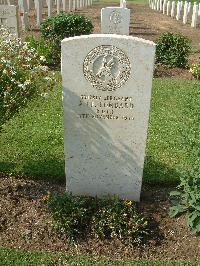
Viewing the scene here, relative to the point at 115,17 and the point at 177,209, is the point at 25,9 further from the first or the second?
the point at 177,209

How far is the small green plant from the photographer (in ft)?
15.1

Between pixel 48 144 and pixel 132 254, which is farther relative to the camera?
pixel 48 144

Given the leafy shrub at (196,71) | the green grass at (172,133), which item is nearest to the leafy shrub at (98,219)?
the green grass at (172,133)

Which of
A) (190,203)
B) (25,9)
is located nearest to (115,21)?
(25,9)

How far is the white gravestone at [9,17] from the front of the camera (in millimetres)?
11188

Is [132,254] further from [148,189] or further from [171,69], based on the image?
[171,69]

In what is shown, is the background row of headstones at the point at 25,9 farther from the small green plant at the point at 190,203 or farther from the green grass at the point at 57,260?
the green grass at the point at 57,260

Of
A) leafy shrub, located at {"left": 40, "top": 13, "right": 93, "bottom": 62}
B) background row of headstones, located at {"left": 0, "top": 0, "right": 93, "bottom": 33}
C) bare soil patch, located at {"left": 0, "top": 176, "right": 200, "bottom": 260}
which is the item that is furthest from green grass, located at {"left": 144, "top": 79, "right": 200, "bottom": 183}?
background row of headstones, located at {"left": 0, "top": 0, "right": 93, "bottom": 33}

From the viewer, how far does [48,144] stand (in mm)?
6816

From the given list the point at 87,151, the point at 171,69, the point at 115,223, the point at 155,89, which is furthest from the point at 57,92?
the point at 115,223

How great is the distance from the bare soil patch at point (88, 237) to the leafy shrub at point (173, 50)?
7.17 meters

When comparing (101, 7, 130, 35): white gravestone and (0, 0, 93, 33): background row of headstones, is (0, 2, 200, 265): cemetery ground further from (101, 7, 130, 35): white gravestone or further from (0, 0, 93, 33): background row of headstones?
(101, 7, 130, 35): white gravestone

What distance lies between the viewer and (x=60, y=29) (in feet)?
39.8

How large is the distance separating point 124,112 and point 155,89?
17.6 feet
